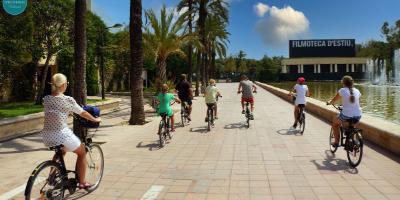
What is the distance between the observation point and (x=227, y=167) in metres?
8.88

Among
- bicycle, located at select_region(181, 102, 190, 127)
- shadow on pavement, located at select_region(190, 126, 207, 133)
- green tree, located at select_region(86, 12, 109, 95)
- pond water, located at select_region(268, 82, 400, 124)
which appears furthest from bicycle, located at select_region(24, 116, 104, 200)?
green tree, located at select_region(86, 12, 109, 95)

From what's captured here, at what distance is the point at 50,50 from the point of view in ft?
74.3

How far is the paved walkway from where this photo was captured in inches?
278

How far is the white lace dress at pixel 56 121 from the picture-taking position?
5977 mm

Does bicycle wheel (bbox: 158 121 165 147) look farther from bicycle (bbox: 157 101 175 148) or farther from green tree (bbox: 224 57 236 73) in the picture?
green tree (bbox: 224 57 236 73)

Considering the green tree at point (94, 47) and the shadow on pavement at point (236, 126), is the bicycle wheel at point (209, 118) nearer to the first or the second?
the shadow on pavement at point (236, 126)

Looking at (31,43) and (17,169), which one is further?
(31,43)

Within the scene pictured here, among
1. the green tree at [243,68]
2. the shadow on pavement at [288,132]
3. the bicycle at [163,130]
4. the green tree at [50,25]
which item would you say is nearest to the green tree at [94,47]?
the green tree at [50,25]

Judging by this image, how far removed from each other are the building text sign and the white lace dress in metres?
95.8

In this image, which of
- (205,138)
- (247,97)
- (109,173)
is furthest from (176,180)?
(247,97)

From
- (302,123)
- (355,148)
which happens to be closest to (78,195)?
(355,148)

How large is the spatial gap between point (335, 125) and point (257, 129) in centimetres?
531

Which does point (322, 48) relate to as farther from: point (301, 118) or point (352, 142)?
point (352, 142)

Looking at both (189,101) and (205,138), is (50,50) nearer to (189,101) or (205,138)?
(189,101)
